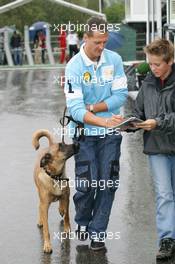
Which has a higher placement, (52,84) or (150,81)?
(150,81)

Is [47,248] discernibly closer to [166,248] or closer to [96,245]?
[96,245]

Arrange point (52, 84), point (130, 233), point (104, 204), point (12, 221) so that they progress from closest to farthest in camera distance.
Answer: point (104, 204) < point (130, 233) < point (12, 221) < point (52, 84)

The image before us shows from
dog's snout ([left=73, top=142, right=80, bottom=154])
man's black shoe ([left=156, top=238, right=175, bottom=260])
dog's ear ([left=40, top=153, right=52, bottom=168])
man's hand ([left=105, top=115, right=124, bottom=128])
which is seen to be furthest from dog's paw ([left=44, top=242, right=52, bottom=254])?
man's hand ([left=105, top=115, right=124, bottom=128])

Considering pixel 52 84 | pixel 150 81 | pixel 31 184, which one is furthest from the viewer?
pixel 52 84

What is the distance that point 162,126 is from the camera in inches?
240

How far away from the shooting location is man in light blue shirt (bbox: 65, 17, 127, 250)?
6.40 m

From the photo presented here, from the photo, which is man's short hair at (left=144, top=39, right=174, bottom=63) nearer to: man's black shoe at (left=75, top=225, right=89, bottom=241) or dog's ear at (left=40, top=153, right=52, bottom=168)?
dog's ear at (left=40, top=153, right=52, bottom=168)

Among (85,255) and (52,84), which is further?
(52,84)

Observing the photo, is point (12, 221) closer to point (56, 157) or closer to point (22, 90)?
point (56, 157)

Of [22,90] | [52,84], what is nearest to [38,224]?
[22,90]

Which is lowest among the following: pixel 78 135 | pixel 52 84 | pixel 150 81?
pixel 52 84

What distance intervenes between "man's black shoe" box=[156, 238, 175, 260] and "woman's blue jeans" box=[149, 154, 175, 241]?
4 centimetres

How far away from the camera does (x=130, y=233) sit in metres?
7.18

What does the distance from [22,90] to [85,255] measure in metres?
16.7
